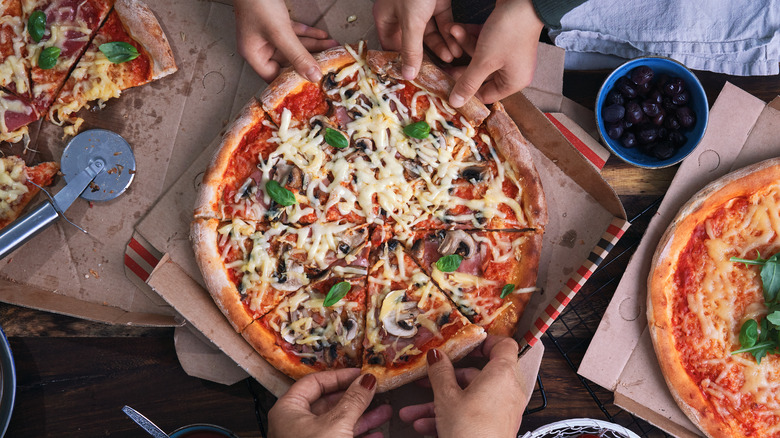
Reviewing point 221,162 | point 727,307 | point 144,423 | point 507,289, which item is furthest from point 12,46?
point 727,307

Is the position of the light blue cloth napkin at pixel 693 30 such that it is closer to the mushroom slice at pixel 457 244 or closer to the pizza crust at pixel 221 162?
the mushroom slice at pixel 457 244

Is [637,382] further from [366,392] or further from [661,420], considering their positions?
[366,392]

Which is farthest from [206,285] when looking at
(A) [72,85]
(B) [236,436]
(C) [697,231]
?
(C) [697,231]

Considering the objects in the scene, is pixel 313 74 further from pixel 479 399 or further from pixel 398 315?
pixel 479 399

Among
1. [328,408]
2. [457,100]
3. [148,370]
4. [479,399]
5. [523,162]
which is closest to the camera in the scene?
[479,399]

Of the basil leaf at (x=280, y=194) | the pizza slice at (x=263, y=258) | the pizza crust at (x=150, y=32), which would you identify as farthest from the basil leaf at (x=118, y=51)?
the basil leaf at (x=280, y=194)

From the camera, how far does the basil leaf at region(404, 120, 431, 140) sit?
354 cm

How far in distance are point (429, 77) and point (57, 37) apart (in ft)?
8.47

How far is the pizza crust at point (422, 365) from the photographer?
139 inches

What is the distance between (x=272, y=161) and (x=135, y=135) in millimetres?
1112

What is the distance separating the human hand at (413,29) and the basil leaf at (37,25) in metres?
2.27

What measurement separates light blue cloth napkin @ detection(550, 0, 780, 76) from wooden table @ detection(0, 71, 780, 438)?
8.5 inches

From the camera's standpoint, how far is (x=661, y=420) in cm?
388

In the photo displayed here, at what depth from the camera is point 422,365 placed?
3572 millimetres
